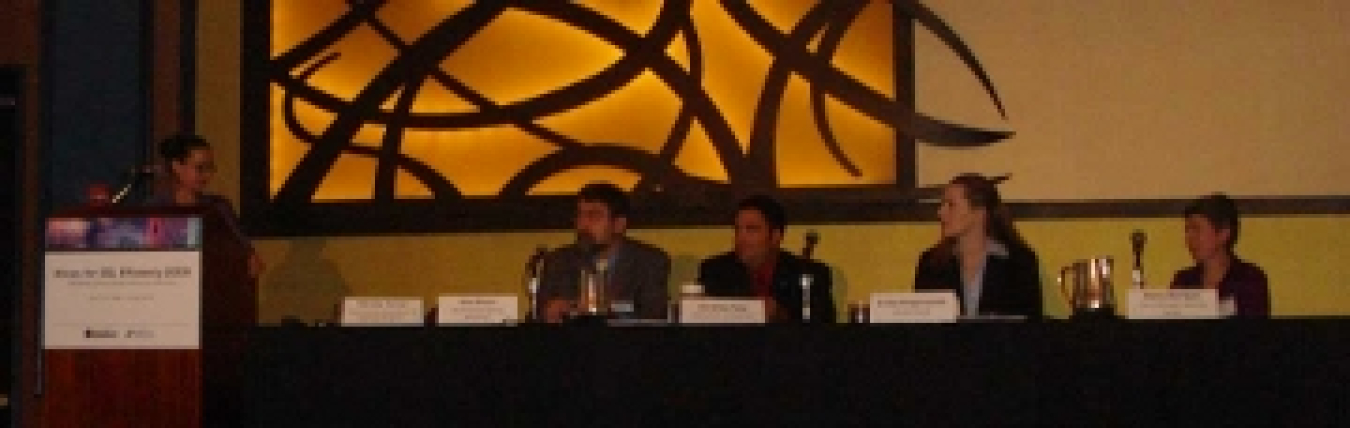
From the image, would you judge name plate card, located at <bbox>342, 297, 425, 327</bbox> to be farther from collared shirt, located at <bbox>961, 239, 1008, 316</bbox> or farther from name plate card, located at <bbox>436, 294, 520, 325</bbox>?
collared shirt, located at <bbox>961, 239, 1008, 316</bbox>

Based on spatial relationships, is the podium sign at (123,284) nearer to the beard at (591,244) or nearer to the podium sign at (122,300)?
the podium sign at (122,300)

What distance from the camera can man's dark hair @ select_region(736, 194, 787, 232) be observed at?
17.3 feet

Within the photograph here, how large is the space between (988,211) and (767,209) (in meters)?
0.64

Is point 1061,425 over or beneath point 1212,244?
beneath

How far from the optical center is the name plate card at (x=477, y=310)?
14.0 feet

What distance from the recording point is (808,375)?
4.09 m

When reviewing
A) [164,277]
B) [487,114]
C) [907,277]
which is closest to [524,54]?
[487,114]

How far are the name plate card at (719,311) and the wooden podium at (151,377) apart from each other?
1.04m

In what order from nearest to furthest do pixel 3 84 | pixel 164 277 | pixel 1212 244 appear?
1. pixel 164 277
2. pixel 1212 244
3. pixel 3 84

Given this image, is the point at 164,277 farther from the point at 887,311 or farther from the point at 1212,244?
the point at 1212,244

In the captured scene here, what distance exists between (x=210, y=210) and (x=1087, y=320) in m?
2.05

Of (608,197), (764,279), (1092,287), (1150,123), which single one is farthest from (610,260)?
(1150,123)

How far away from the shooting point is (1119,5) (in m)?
5.93

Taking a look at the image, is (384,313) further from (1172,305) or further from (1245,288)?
(1245,288)
